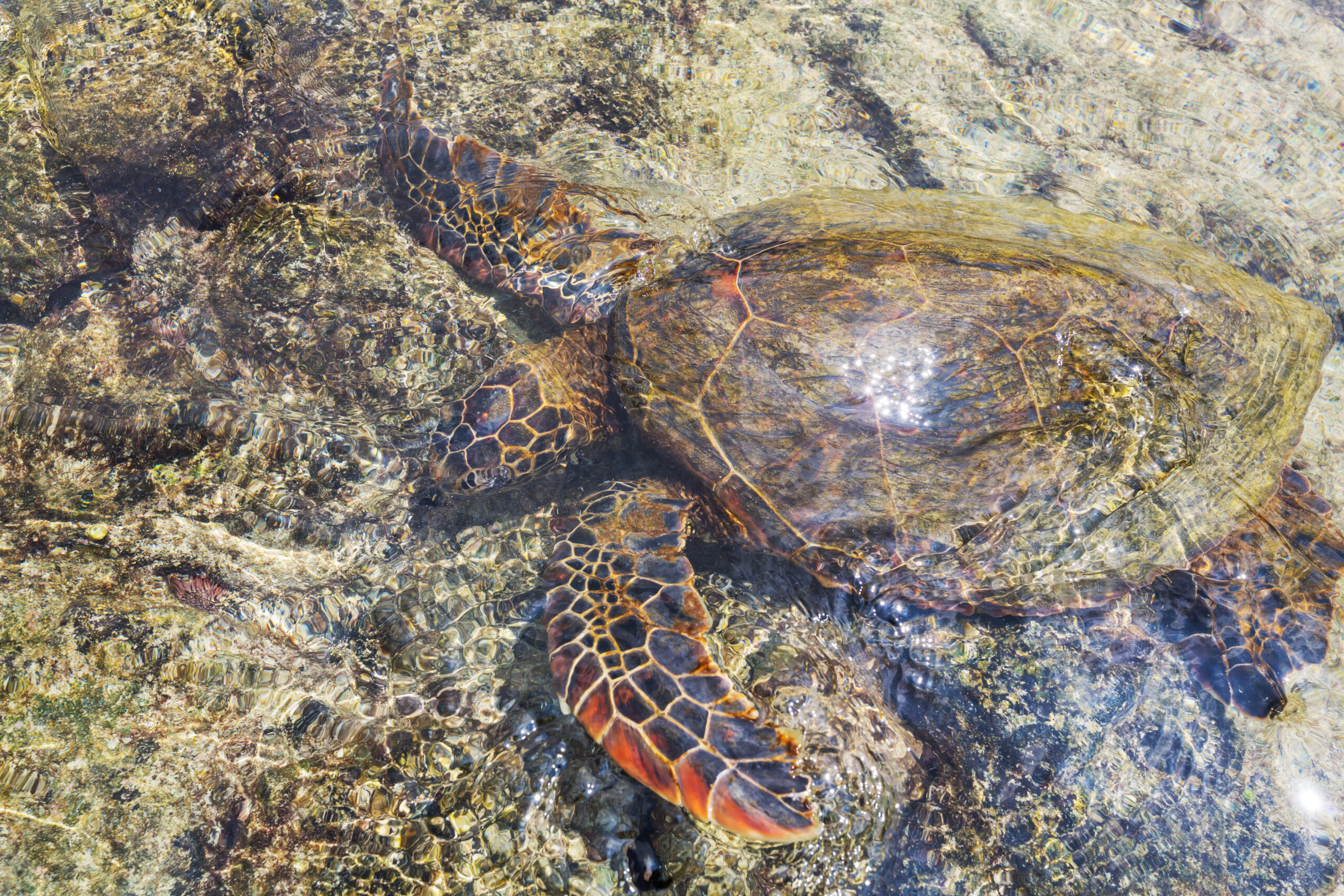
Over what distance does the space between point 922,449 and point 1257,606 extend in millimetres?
1757

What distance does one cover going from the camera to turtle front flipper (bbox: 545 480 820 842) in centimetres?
210

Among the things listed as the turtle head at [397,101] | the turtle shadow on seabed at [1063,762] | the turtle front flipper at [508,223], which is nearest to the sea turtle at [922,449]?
the turtle shadow on seabed at [1063,762]

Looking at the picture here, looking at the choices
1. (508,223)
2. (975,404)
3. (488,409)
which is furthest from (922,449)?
(508,223)

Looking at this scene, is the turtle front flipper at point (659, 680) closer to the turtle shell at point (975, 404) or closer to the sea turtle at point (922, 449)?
the sea turtle at point (922, 449)

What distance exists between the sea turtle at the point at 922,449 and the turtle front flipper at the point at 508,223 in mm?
552

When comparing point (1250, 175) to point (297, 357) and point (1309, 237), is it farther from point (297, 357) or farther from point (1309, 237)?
point (297, 357)

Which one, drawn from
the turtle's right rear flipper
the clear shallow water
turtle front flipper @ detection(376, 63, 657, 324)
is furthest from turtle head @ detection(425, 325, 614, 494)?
the turtle's right rear flipper

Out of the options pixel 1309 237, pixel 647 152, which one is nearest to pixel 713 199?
pixel 647 152

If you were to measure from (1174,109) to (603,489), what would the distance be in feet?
16.6

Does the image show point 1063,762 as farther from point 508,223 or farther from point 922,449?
point 508,223

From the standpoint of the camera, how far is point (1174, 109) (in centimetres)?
480

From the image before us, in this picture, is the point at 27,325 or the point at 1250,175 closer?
the point at 27,325

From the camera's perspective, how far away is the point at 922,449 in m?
2.59

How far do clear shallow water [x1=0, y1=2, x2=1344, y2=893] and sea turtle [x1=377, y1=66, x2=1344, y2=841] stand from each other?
26cm
